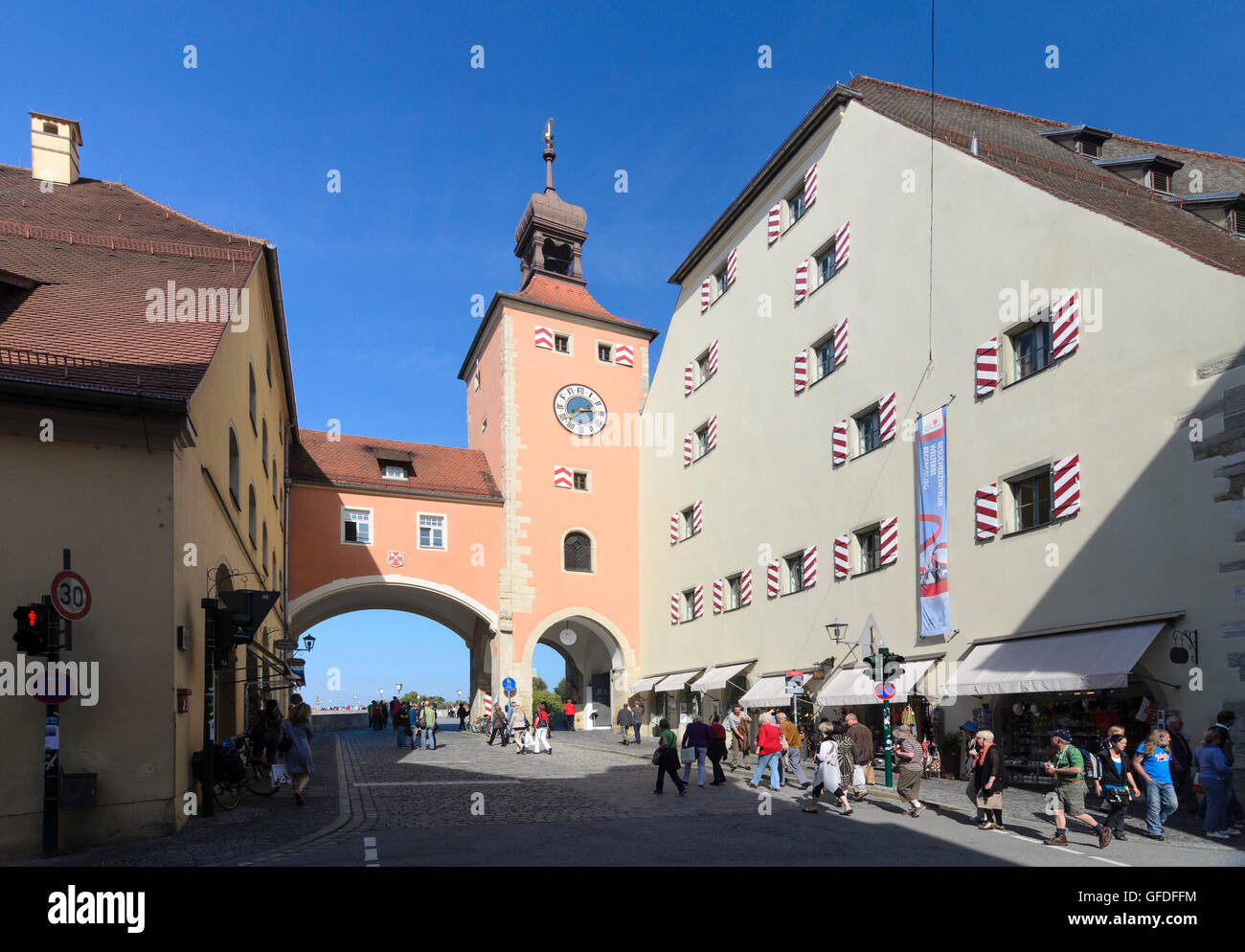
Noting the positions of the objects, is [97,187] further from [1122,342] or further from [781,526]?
[1122,342]

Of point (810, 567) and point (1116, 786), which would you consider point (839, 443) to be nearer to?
point (810, 567)

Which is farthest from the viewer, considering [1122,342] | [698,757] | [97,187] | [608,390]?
[608,390]

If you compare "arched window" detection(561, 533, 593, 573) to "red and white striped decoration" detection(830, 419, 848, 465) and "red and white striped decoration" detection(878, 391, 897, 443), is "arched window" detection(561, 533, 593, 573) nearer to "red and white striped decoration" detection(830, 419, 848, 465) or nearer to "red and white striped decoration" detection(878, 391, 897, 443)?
"red and white striped decoration" detection(830, 419, 848, 465)

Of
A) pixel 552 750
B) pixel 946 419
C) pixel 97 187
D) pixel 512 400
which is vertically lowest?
pixel 552 750

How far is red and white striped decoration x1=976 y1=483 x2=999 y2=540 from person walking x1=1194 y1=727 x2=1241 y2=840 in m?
6.57

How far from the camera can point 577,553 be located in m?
38.0

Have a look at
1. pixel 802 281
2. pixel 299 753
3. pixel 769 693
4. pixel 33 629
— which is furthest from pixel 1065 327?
pixel 33 629

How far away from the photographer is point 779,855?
10.2m

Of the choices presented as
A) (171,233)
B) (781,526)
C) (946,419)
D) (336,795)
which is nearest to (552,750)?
(781,526)

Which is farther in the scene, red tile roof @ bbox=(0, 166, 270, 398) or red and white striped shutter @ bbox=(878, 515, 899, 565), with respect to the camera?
red and white striped shutter @ bbox=(878, 515, 899, 565)

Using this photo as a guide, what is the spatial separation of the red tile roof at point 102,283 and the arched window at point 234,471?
3229mm

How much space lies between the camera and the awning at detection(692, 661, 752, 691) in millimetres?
27589

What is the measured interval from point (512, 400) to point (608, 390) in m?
4.45

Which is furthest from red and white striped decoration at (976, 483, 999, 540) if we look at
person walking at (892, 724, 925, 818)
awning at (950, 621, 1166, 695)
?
person walking at (892, 724, 925, 818)
